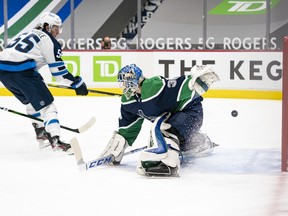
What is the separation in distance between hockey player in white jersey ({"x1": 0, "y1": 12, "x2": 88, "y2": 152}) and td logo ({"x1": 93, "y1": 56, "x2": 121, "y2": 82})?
4113 millimetres

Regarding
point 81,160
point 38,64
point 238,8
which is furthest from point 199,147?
point 238,8

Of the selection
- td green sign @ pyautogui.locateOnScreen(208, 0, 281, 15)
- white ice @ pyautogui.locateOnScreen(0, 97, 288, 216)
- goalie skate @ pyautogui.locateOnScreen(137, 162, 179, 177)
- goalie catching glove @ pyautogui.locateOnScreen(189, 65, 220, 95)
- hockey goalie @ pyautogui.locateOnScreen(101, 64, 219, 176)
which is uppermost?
td green sign @ pyautogui.locateOnScreen(208, 0, 281, 15)

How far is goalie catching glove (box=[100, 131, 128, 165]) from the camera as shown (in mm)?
3914

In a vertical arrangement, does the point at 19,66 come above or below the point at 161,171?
above

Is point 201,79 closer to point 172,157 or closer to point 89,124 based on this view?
point 172,157

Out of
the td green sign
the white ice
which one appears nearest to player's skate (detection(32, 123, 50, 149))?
the white ice

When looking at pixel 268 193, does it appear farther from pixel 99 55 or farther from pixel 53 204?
pixel 99 55

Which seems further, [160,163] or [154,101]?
[154,101]

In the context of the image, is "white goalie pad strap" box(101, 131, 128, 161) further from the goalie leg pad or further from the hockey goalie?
the goalie leg pad

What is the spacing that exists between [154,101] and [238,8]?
6302 mm

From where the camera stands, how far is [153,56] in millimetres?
8695

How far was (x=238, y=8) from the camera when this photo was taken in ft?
31.8

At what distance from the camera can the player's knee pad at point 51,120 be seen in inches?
178

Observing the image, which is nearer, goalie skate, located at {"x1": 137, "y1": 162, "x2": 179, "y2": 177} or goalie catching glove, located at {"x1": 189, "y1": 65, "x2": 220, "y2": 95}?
goalie skate, located at {"x1": 137, "y1": 162, "x2": 179, "y2": 177}
